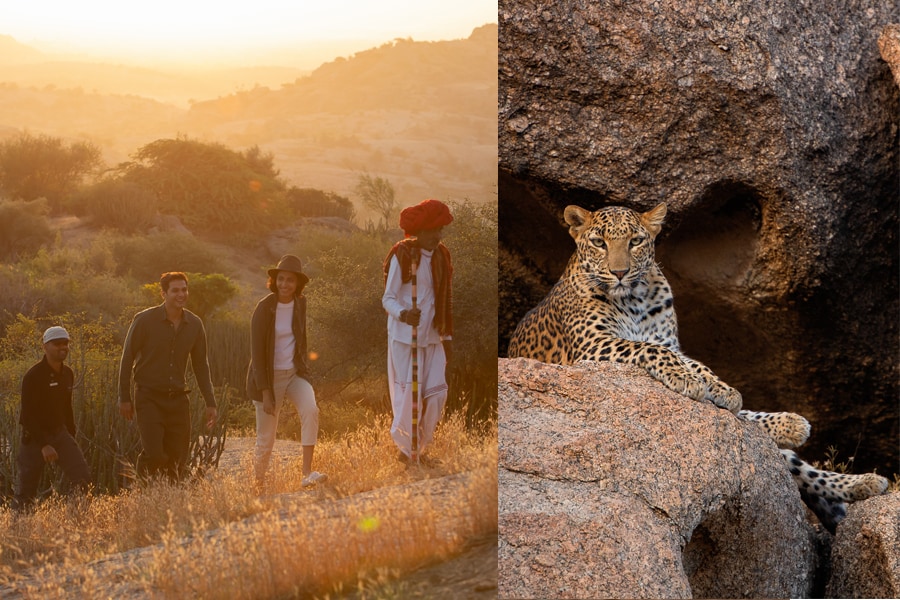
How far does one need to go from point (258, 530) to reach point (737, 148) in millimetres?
4057

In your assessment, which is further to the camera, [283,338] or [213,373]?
[283,338]

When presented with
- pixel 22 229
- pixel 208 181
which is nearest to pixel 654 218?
pixel 208 181

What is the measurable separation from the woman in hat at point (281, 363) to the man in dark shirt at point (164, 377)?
0.25 m

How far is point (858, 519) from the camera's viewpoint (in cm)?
642

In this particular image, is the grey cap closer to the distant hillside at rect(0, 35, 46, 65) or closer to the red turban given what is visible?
the distant hillside at rect(0, 35, 46, 65)

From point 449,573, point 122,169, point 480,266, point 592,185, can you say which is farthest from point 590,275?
point 122,169

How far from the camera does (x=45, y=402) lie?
4906mm

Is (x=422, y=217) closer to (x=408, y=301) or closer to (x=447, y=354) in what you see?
(x=408, y=301)

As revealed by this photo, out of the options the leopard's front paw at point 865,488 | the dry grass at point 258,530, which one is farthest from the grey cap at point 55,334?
the leopard's front paw at point 865,488

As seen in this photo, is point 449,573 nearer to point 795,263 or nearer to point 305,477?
point 305,477

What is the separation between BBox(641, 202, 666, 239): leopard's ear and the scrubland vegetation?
175cm

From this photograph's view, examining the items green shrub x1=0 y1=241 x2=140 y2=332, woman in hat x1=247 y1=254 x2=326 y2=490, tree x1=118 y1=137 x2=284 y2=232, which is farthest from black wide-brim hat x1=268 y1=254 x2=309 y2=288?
green shrub x1=0 y1=241 x2=140 y2=332

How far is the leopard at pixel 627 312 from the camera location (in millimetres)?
6805

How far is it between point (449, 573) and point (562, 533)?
66 centimetres
